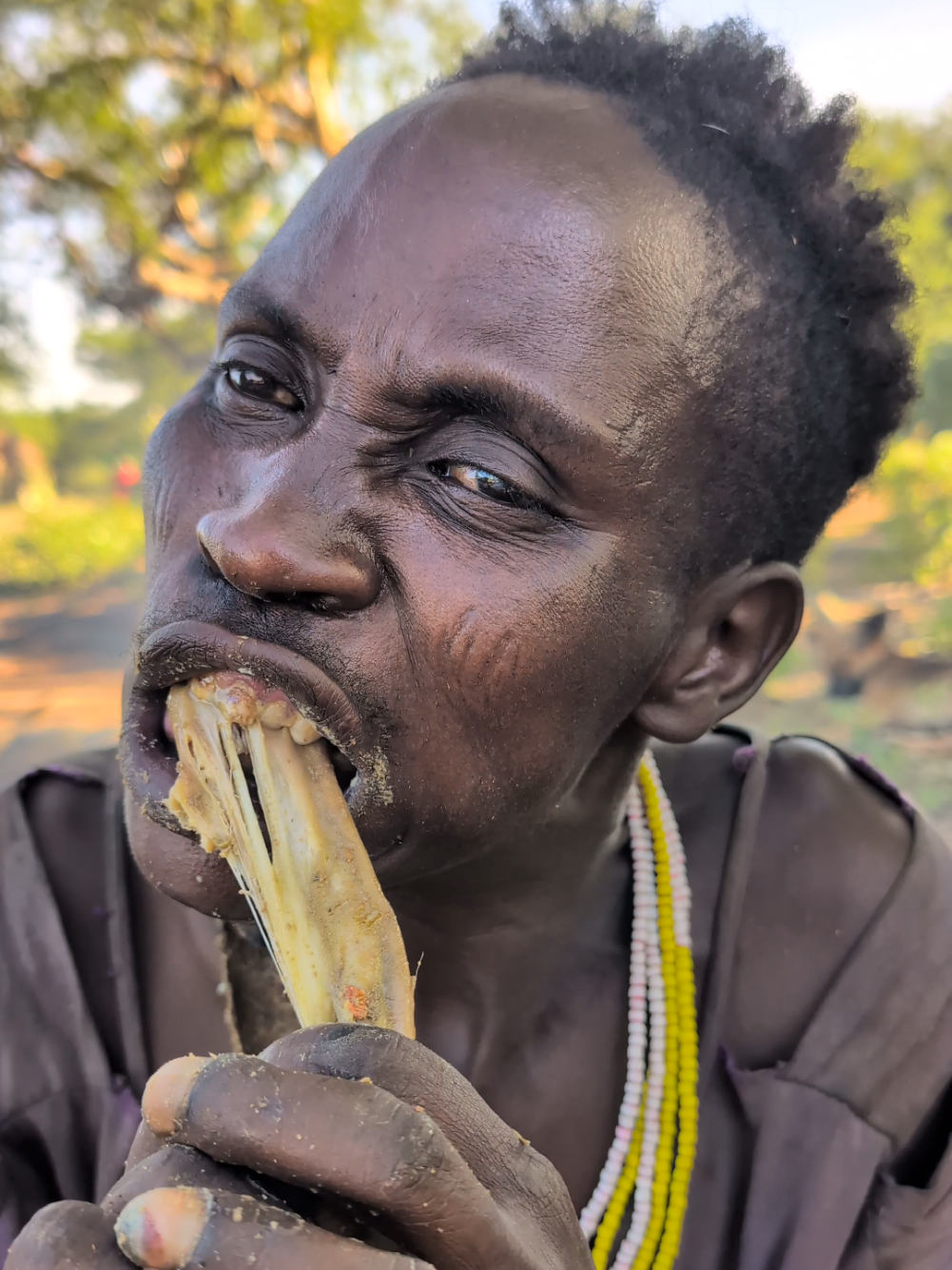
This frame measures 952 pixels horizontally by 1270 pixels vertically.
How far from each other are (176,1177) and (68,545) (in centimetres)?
887

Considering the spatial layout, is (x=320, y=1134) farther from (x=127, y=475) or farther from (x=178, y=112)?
(x=127, y=475)

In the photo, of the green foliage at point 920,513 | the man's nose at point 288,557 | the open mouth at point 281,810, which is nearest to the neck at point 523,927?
the open mouth at point 281,810

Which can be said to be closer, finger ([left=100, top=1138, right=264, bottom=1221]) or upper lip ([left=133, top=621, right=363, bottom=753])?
finger ([left=100, top=1138, right=264, bottom=1221])

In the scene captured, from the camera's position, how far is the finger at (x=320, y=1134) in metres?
0.61

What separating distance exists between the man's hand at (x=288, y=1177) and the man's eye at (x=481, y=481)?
24.4 inches

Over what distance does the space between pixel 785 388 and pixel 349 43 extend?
5.92 meters

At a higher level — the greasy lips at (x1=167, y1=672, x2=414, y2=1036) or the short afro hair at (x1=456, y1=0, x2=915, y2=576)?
the short afro hair at (x1=456, y1=0, x2=915, y2=576)

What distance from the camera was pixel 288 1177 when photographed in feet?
2.01

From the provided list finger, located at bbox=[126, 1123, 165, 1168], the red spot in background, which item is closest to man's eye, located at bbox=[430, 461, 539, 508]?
finger, located at bbox=[126, 1123, 165, 1168]

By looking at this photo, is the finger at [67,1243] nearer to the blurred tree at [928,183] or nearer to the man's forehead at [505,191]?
the man's forehead at [505,191]

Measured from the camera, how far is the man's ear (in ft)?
4.26

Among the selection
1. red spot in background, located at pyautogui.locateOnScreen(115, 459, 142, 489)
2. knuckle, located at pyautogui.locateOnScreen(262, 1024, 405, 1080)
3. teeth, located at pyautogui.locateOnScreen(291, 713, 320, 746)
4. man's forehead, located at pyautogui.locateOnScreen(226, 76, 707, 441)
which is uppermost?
red spot in background, located at pyautogui.locateOnScreen(115, 459, 142, 489)

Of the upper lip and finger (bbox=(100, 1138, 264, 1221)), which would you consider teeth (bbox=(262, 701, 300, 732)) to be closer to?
the upper lip

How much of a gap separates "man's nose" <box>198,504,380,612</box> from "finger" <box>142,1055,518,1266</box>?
1.57ft
